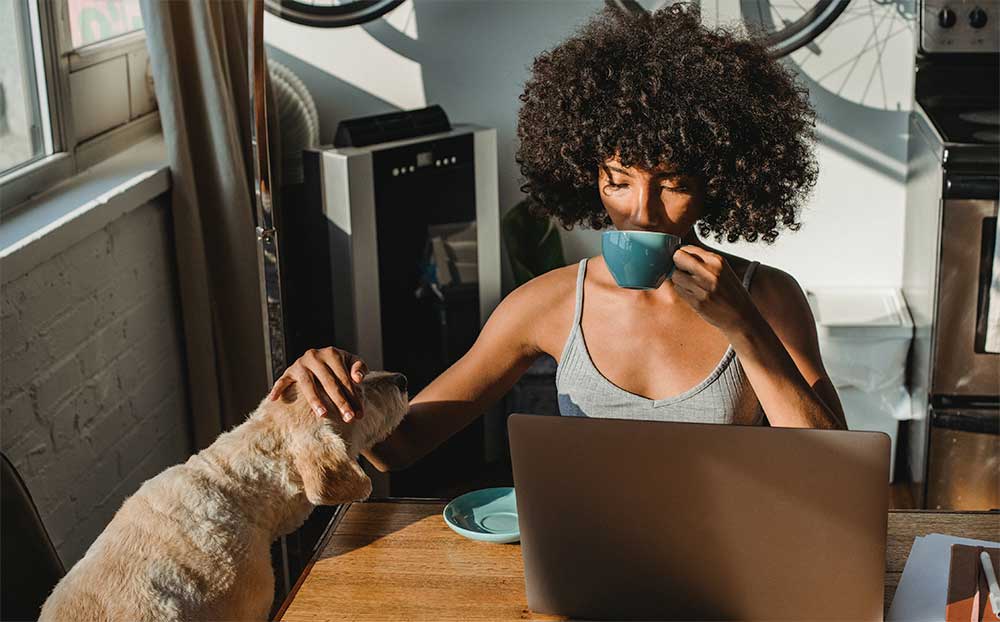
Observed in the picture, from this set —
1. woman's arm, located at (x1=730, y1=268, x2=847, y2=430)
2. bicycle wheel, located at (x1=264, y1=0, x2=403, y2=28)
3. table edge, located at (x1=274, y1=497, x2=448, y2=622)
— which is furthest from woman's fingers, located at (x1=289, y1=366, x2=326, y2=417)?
bicycle wheel, located at (x1=264, y1=0, x2=403, y2=28)

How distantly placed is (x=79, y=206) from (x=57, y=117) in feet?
0.99

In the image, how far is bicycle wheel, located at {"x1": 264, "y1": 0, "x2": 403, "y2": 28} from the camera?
3.00m

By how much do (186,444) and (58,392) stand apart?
62 cm

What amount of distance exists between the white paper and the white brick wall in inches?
56.5

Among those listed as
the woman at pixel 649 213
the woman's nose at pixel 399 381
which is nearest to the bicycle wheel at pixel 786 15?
the woman at pixel 649 213

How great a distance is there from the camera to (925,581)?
1141 mm

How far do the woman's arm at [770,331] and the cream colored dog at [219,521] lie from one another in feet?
1.49

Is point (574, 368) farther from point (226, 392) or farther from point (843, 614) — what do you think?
point (226, 392)

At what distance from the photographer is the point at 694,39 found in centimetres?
148

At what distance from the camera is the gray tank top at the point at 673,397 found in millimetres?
1449

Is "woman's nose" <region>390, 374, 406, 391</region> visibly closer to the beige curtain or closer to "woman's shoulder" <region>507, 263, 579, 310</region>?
"woman's shoulder" <region>507, 263, 579, 310</region>

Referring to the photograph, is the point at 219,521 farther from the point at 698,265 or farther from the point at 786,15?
the point at 786,15

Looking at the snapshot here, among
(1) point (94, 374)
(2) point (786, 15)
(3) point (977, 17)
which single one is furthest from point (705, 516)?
(3) point (977, 17)

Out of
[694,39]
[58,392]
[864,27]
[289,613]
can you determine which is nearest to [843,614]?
[289,613]
